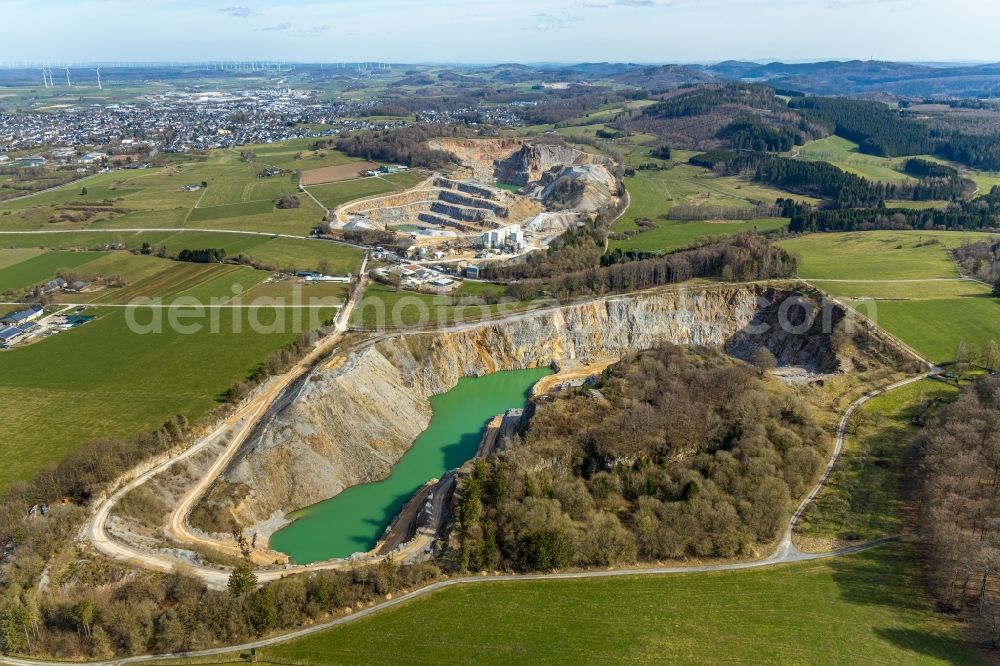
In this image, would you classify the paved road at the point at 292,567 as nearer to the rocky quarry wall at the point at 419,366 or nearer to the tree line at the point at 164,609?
the tree line at the point at 164,609

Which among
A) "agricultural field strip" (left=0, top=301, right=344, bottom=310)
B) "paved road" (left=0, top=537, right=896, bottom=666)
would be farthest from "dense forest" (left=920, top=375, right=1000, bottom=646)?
"agricultural field strip" (left=0, top=301, right=344, bottom=310)

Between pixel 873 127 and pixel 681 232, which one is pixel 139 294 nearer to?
pixel 681 232

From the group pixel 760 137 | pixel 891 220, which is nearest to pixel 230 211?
pixel 891 220

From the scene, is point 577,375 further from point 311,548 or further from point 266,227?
point 266,227

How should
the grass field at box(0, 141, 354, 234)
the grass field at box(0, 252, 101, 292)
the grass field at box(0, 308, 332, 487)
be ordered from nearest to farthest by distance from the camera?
the grass field at box(0, 308, 332, 487) → the grass field at box(0, 252, 101, 292) → the grass field at box(0, 141, 354, 234)

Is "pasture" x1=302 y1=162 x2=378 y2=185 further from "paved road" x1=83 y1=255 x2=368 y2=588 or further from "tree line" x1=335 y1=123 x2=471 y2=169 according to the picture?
"paved road" x1=83 y1=255 x2=368 y2=588

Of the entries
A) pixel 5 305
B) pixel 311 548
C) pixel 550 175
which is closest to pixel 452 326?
pixel 311 548
